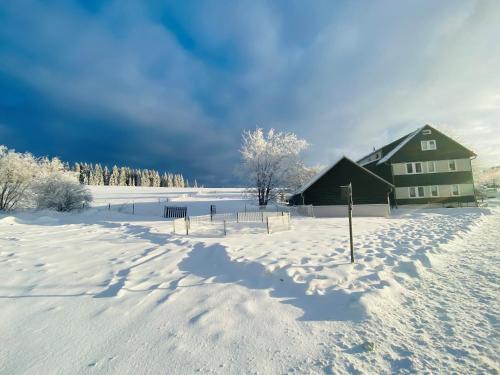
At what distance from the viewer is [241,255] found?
8.16 meters

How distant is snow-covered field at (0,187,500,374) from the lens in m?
3.17

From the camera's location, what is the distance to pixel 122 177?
118812 mm

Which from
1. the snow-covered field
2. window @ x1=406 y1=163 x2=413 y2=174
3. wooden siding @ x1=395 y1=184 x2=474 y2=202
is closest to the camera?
the snow-covered field

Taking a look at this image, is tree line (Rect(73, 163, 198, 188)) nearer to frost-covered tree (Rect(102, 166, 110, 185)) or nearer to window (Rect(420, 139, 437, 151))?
frost-covered tree (Rect(102, 166, 110, 185))

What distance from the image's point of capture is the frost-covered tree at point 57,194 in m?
25.7

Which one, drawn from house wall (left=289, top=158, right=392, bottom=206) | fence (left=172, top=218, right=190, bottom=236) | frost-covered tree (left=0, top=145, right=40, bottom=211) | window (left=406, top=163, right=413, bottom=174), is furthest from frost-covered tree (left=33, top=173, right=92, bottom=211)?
window (left=406, top=163, right=413, bottom=174)

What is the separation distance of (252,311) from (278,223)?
939 cm

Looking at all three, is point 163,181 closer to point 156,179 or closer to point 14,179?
point 156,179

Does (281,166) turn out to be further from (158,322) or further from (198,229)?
(158,322)

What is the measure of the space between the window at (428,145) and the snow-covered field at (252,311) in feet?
85.2

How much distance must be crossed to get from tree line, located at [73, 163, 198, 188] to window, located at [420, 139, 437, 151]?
378ft

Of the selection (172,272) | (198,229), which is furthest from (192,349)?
(198,229)

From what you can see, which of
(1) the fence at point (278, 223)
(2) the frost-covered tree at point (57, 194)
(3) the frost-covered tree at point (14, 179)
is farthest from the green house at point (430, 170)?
(3) the frost-covered tree at point (14, 179)

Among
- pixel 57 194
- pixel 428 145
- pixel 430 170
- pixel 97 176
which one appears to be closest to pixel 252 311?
pixel 57 194
